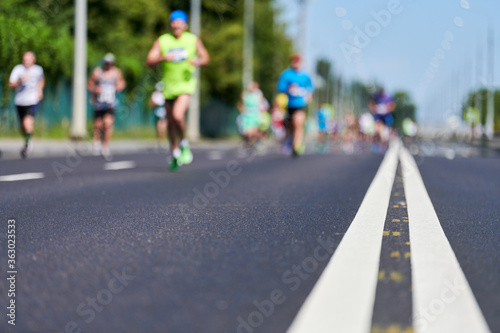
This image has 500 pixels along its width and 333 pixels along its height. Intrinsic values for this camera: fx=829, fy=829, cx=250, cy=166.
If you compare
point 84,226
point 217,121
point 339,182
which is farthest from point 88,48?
point 84,226

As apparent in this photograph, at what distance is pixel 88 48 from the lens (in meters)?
30.0

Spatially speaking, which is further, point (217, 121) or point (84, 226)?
point (217, 121)

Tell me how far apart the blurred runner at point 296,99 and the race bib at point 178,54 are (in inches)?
242

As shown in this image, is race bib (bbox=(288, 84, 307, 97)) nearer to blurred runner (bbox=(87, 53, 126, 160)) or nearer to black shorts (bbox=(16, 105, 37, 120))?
blurred runner (bbox=(87, 53, 126, 160))

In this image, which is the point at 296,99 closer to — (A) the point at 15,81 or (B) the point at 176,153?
(A) the point at 15,81

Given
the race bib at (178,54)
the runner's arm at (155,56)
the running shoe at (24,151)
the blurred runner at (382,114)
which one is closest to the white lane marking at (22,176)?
the runner's arm at (155,56)

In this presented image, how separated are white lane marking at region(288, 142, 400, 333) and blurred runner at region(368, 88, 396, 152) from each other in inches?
760

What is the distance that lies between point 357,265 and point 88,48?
27.3 m

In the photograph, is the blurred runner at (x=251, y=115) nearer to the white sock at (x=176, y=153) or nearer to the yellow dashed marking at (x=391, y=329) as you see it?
the white sock at (x=176, y=153)

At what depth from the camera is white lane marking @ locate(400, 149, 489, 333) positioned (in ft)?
9.37

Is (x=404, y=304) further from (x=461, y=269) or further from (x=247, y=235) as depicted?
(x=247, y=235)

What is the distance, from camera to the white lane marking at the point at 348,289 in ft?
9.27

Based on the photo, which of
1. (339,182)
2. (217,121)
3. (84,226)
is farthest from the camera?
(217,121)

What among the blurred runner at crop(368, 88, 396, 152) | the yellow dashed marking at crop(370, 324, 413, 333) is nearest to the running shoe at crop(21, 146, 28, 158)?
the yellow dashed marking at crop(370, 324, 413, 333)
